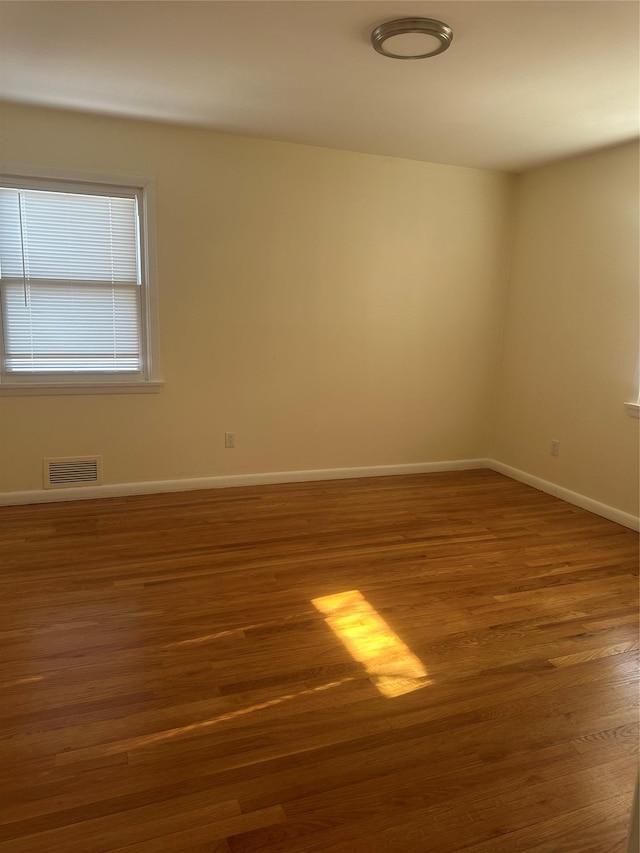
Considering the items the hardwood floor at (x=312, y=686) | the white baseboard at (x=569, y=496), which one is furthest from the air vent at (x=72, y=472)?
the white baseboard at (x=569, y=496)

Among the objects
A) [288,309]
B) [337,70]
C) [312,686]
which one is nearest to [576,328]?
[288,309]

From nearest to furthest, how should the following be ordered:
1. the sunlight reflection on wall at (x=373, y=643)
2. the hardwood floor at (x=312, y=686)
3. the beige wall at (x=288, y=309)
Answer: the hardwood floor at (x=312, y=686)
the sunlight reflection on wall at (x=373, y=643)
the beige wall at (x=288, y=309)

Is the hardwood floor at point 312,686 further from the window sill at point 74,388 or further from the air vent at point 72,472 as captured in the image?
the window sill at point 74,388

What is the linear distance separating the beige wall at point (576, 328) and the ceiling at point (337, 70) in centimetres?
40

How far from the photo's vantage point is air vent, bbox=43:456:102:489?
3938 millimetres

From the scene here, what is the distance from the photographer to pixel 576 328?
428 centimetres

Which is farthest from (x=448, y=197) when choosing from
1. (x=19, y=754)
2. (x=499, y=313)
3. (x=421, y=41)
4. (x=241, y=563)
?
(x=19, y=754)

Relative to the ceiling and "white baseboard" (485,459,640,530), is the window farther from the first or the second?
"white baseboard" (485,459,640,530)

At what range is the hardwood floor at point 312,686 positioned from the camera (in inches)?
62.2

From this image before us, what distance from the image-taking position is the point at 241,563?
314 centimetres

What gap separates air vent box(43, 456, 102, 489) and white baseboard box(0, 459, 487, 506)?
37 millimetres

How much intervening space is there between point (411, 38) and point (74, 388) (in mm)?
2869

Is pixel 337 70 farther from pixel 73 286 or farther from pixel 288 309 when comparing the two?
pixel 73 286

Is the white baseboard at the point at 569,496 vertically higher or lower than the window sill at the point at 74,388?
lower
